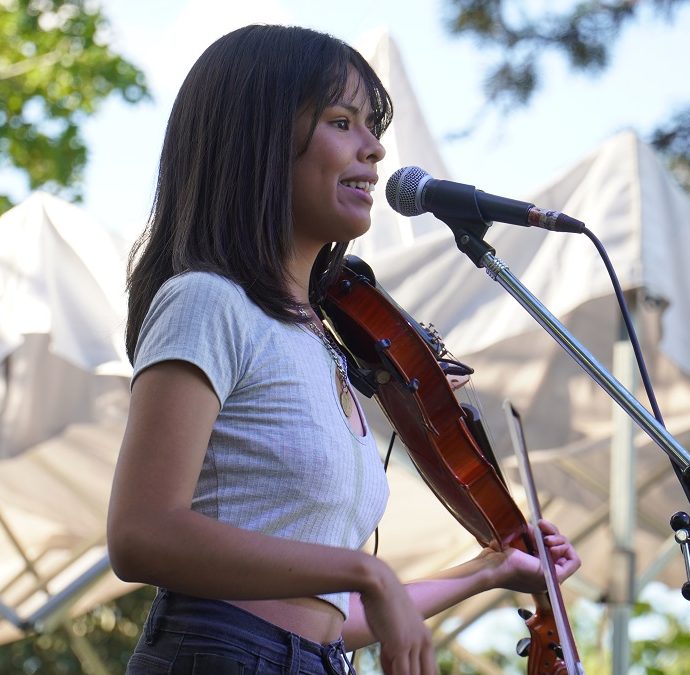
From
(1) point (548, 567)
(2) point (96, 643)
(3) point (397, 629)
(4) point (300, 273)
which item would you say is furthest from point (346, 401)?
(2) point (96, 643)

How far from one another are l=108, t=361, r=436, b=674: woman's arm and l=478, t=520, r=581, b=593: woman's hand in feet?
2.33

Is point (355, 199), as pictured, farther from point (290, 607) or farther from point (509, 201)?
point (290, 607)

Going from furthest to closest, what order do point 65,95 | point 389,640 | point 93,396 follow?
point 65,95 < point 93,396 < point 389,640

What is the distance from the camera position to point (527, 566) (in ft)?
6.54

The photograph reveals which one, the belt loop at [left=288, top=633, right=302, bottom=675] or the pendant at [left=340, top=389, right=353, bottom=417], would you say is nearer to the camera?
the belt loop at [left=288, top=633, right=302, bottom=675]

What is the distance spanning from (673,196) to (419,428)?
205 centimetres

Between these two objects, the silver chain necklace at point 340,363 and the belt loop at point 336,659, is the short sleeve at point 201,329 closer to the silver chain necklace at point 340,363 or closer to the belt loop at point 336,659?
the silver chain necklace at point 340,363

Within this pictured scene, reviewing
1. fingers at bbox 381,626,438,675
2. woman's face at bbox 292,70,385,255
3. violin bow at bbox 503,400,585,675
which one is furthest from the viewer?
woman's face at bbox 292,70,385,255

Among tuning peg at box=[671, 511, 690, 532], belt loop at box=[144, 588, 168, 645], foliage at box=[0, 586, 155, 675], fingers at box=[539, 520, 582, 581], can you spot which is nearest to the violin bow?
fingers at box=[539, 520, 582, 581]

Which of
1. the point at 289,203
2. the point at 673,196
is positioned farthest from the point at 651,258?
the point at 289,203

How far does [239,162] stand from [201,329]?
374 mm

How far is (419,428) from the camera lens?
2039mm

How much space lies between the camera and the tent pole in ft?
11.6

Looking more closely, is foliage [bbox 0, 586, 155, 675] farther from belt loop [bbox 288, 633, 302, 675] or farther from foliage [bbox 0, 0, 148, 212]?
belt loop [bbox 288, 633, 302, 675]
